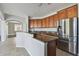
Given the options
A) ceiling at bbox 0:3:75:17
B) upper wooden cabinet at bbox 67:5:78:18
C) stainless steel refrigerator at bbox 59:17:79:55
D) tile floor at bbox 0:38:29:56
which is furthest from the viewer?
tile floor at bbox 0:38:29:56

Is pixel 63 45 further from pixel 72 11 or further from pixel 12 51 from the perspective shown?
pixel 12 51

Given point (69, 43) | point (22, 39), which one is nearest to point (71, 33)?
point (69, 43)

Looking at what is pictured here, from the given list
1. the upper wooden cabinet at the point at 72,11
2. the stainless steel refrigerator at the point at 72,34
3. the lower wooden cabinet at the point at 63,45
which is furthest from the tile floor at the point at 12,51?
the upper wooden cabinet at the point at 72,11

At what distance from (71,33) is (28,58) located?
2.83 meters

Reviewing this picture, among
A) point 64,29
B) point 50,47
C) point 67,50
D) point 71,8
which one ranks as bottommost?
point 67,50

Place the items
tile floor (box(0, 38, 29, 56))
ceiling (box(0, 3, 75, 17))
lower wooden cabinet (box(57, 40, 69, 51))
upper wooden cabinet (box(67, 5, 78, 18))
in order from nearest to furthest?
1. upper wooden cabinet (box(67, 5, 78, 18))
2. lower wooden cabinet (box(57, 40, 69, 51))
3. ceiling (box(0, 3, 75, 17))
4. tile floor (box(0, 38, 29, 56))

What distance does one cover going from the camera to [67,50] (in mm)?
4090

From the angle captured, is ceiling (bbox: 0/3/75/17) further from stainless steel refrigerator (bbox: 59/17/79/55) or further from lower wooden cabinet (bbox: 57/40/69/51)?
lower wooden cabinet (bbox: 57/40/69/51)

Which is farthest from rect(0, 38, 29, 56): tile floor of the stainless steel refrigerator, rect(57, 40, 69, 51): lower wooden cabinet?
the stainless steel refrigerator

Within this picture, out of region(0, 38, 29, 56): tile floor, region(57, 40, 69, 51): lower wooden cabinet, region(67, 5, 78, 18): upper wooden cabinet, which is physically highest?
region(67, 5, 78, 18): upper wooden cabinet

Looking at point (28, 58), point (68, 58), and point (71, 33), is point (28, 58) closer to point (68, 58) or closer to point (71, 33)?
point (68, 58)

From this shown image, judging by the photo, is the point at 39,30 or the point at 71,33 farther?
the point at 39,30

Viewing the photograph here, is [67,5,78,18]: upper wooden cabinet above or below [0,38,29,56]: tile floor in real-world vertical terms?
above

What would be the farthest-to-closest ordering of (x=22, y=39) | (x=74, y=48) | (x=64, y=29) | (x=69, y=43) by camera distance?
1. (x=22, y=39)
2. (x=64, y=29)
3. (x=69, y=43)
4. (x=74, y=48)
